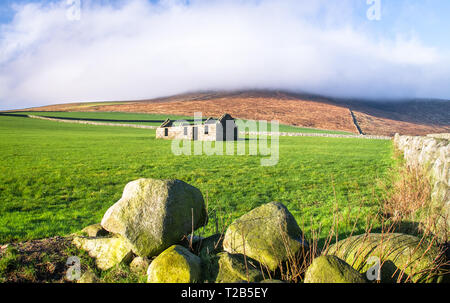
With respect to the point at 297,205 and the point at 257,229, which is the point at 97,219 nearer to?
the point at 257,229

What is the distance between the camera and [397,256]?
13.7 feet

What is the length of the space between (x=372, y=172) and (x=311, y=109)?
8211 centimetres

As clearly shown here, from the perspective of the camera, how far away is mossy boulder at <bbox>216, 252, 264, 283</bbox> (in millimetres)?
4113

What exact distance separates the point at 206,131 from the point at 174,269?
A: 32825 millimetres

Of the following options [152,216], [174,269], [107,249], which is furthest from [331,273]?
[107,249]

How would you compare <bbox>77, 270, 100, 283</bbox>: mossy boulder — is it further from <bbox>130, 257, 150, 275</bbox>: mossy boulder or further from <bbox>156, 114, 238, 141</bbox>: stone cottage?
<bbox>156, 114, 238, 141</bbox>: stone cottage

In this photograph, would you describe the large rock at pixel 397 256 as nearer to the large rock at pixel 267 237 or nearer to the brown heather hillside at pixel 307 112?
the large rock at pixel 267 237

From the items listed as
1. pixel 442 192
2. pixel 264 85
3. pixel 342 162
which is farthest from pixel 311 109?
pixel 442 192

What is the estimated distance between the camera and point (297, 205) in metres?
9.46

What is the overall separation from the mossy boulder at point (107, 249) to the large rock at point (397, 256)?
3.52 meters

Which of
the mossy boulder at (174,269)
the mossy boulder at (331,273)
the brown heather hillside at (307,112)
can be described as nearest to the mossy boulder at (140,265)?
the mossy boulder at (174,269)

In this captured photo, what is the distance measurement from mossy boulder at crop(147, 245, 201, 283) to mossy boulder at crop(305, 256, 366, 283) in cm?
159

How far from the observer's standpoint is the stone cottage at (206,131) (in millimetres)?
36281
